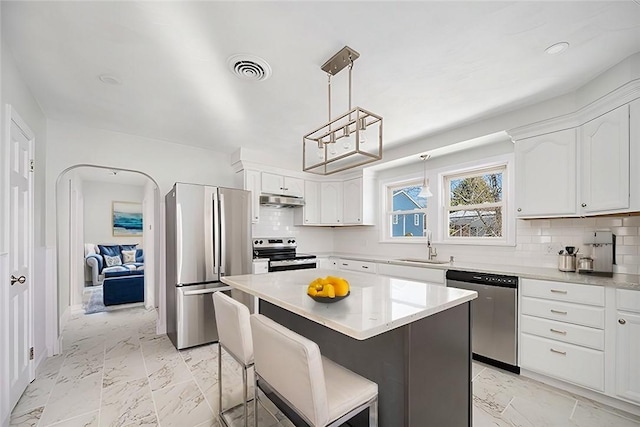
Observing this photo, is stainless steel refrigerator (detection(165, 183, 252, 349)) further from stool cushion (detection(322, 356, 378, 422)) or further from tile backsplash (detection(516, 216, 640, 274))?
tile backsplash (detection(516, 216, 640, 274))

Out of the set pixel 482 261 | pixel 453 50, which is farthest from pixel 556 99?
pixel 482 261

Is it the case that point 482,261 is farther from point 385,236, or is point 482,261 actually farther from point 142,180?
point 142,180

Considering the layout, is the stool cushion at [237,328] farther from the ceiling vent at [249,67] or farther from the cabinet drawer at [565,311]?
the cabinet drawer at [565,311]

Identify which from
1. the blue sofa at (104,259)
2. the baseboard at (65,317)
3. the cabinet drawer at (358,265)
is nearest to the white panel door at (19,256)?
the baseboard at (65,317)

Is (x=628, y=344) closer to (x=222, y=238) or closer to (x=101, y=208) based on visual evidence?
Result: (x=222, y=238)

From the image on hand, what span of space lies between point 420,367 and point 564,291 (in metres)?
1.78

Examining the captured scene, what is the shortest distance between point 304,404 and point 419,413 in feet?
2.03

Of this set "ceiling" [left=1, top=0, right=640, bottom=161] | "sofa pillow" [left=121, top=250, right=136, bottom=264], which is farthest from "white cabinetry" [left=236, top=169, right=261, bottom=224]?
"sofa pillow" [left=121, top=250, right=136, bottom=264]

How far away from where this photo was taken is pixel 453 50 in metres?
1.86

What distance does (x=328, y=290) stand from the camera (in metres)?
1.34

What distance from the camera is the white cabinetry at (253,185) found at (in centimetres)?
406

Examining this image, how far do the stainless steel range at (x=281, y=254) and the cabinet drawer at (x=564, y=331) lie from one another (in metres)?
2.73

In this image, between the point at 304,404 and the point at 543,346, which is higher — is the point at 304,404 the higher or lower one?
the higher one

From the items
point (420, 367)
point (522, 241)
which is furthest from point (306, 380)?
point (522, 241)
